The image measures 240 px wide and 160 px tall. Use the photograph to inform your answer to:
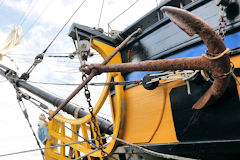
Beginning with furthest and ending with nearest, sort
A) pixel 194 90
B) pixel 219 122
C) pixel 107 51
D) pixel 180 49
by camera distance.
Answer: pixel 107 51, pixel 180 49, pixel 194 90, pixel 219 122

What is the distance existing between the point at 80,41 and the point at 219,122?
7.03 feet

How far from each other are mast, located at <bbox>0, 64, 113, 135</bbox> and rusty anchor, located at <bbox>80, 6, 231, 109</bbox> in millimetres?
2783

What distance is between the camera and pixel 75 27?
124 inches

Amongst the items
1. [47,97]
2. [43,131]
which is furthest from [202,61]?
[47,97]

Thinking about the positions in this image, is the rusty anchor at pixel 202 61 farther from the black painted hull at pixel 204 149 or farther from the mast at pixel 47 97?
the mast at pixel 47 97

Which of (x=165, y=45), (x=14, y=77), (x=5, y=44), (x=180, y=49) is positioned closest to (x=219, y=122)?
(x=180, y=49)

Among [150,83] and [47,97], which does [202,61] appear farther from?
[47,97]

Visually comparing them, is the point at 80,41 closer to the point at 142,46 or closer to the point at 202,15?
the point at 142,46

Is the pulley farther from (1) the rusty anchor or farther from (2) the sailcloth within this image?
(2) the sailcloth

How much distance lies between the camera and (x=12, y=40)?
6164mm

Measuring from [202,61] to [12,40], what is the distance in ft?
19.4

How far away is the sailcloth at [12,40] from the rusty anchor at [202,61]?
5.05 metres

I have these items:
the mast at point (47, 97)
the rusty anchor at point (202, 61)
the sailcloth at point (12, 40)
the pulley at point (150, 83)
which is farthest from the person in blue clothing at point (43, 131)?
the rusty anchor at point (202, 61)

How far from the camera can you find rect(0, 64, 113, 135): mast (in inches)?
183
